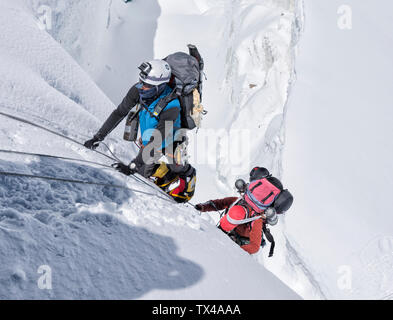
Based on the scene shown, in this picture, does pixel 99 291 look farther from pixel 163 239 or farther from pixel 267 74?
pixel 267 74

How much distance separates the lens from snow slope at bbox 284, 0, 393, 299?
527cm

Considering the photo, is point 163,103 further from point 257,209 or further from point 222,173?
point 222,173

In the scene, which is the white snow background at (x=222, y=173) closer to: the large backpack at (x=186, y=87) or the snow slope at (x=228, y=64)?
the snow slope at (x=228, y=64)

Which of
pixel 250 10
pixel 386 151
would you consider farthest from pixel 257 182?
pixel 250 10

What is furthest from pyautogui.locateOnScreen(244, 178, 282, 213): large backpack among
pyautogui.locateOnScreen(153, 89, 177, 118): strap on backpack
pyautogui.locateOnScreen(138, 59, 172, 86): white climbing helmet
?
pyautogui.locateOnScreen(138, 59, 172, 86): white climbing helmet

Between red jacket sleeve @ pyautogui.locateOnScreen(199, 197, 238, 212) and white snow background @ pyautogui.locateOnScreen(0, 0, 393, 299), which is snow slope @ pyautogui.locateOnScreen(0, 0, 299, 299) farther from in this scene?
red jacket sleeve @ pyautogui.locateOnScreen(199, 197, 238, 212)

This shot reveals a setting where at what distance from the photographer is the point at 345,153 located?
20.9 feet

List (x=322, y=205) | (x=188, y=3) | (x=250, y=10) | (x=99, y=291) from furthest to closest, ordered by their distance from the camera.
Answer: (x=188, y=3) < (x=250, y=10) < (x=322, y=205) < (x=99, y=291)

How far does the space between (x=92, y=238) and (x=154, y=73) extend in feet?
6.30

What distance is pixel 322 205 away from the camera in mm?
5965

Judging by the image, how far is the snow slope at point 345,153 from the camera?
17.3 ft

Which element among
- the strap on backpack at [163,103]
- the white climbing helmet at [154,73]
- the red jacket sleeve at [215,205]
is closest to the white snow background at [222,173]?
the red jacket sleeve at [215,205]

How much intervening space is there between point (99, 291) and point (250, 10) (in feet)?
55.6

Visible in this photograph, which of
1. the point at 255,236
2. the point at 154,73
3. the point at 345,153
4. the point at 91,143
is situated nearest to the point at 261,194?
the point at 255,236
